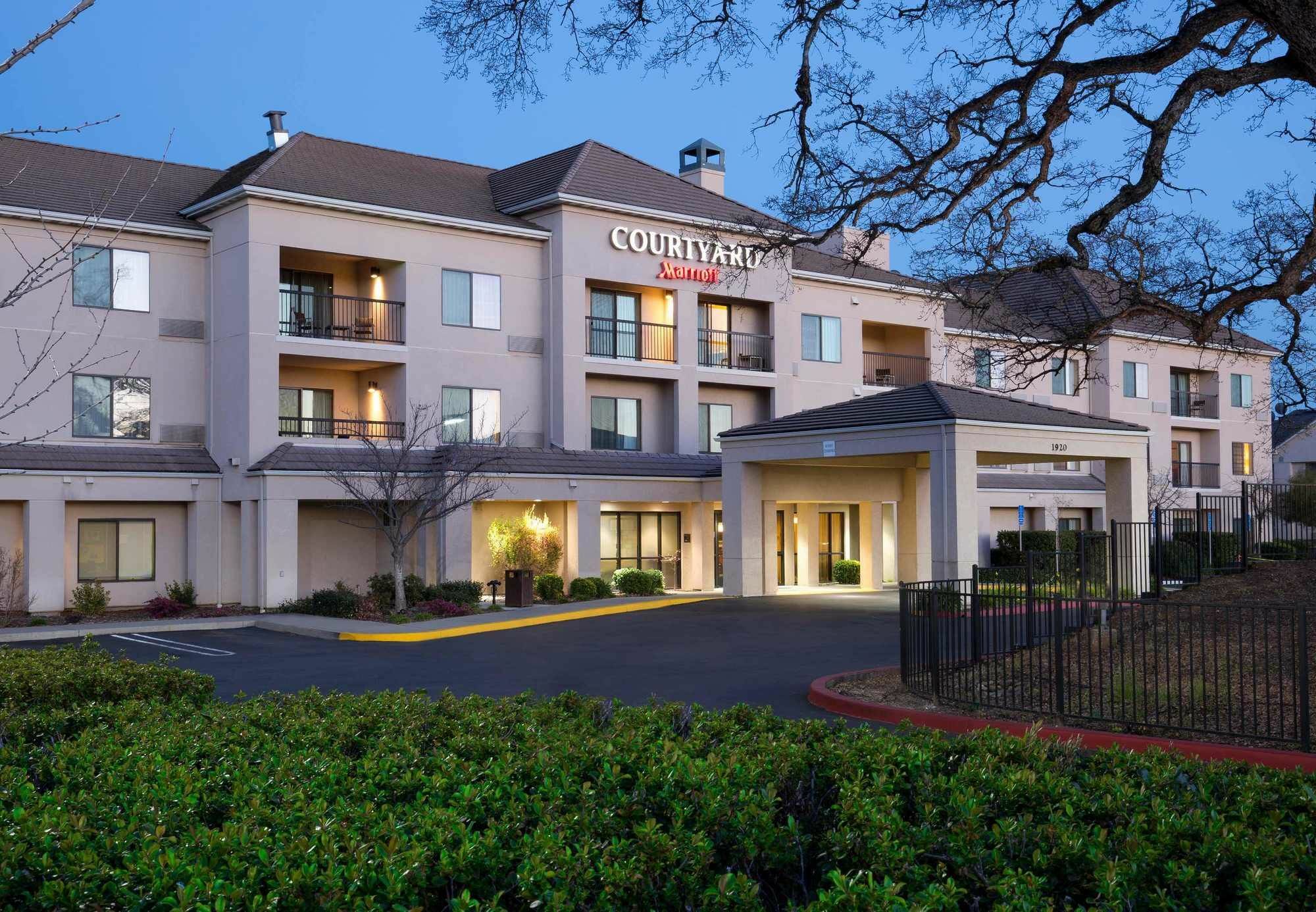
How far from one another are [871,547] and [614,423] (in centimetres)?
835

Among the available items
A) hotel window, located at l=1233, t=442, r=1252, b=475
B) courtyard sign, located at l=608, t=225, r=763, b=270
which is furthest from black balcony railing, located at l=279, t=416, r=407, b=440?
hotel window, located at l=1233, t=442, r=1252, b=475

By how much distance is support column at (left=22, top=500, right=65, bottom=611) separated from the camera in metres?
28.1

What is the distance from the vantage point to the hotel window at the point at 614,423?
3650cm

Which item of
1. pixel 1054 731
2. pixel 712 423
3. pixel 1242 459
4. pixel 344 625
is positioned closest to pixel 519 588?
pixel 344 625

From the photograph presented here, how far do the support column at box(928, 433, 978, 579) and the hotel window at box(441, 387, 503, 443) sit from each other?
39.7 ft

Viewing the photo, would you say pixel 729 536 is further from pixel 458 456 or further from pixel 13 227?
pixel 13 227

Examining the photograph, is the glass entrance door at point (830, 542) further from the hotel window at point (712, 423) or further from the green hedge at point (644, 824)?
the green hedge at point (644, 824)

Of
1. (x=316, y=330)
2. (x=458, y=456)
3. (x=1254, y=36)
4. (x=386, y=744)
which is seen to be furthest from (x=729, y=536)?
(x=386, y=744)

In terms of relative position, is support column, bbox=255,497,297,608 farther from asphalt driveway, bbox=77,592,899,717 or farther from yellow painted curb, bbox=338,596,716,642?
yellow painted curb, bbox=338,596,716,642

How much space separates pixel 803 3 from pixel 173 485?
22.7 metres

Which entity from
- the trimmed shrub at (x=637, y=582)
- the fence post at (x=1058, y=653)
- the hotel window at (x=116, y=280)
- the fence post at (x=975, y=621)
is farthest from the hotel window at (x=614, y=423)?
the fence post at (x=1058, y=653)

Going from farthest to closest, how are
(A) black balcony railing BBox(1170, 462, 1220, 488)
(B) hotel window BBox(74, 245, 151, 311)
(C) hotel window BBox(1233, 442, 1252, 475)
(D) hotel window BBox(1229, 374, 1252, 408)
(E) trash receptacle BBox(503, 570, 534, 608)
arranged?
(D) hotel window BBox(1229, 374, 1252, 408), (C) hotel window BBox(1233, 442, 1252, 475), (A) black balcony railing BBox(1170, 462, 1220, 488), (E) trash receptacle BBox(503, 570, 534, 608), (B) hotel window BBox(74, 245, 151, 311)

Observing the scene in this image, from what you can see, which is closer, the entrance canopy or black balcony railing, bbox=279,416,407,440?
the entrance canopy

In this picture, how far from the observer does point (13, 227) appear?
94.4 feet
